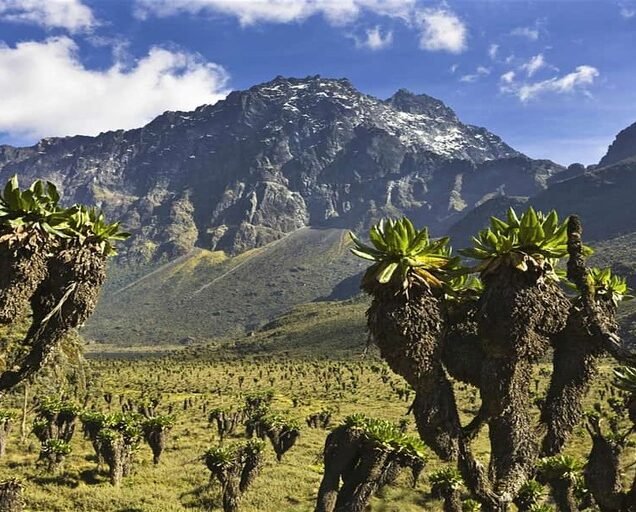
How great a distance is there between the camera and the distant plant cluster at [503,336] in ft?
21.2

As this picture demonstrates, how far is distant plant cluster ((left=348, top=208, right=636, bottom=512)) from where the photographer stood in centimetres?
648

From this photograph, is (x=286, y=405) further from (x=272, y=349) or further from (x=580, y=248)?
(x=272, y=349)

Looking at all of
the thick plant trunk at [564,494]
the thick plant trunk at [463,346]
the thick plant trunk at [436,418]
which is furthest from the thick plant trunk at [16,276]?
the thick plant trunk at [564,494]

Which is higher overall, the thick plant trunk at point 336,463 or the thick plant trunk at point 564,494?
the thick plant trunk at point 336,463

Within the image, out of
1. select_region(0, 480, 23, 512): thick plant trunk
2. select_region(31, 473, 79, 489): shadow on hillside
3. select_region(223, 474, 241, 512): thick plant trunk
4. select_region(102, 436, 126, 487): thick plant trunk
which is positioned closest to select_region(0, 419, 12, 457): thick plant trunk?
select_region(31, 473, 79, 489): shadow on hillside

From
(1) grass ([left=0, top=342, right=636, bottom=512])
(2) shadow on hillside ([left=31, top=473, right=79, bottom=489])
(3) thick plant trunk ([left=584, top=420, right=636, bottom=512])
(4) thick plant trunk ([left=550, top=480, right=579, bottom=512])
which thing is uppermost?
(3) thick plant trunk ([left=584, top=420, right=636, bottom=512])

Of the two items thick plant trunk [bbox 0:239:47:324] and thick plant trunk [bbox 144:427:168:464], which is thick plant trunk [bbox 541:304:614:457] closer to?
thick plant trunk [bbox 0:239:47:324]

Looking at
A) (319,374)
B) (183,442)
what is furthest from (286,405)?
(319,374)

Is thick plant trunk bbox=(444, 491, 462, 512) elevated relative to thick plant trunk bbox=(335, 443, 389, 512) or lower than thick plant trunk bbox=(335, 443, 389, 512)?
lower

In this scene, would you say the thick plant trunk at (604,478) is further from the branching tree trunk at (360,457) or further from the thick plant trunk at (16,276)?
the thick plant trunk at (16,276)

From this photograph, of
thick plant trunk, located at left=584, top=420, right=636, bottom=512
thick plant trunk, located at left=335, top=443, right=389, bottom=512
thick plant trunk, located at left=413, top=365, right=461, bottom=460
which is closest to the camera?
thick plant trunk, located at left=413, top=365, right=461, bottom=460

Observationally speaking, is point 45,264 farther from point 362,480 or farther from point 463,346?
point 362,480

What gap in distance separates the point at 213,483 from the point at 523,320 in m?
21.2

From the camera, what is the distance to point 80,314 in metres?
8.11
